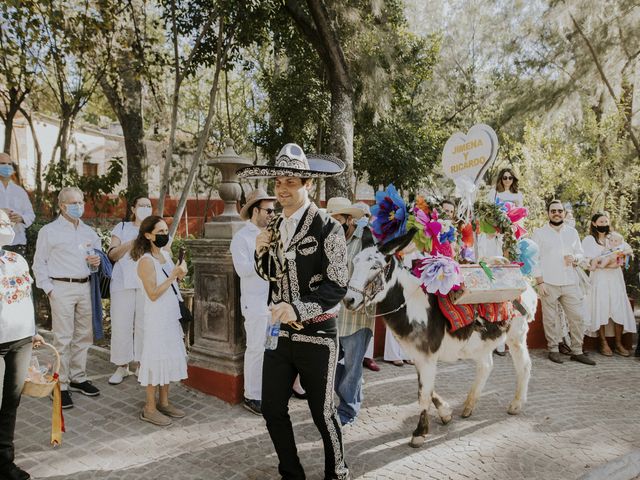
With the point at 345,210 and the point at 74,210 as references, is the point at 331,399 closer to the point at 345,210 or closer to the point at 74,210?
the point at 345,210

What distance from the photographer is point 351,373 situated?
427 cm

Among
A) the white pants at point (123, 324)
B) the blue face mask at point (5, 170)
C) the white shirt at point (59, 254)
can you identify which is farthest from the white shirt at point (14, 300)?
the blue face mask at point (5, 170)

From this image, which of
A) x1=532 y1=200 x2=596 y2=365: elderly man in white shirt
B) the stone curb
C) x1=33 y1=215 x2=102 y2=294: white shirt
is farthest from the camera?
x1=532 y1=200 x2=596 y2=365: elderly man in white shirt

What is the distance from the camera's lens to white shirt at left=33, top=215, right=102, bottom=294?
4.68m

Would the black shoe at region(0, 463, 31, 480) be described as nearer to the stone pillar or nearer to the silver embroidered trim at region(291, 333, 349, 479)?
the stone pillar

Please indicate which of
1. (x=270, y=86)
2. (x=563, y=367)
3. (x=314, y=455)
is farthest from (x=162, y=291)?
(x=270, y=86)

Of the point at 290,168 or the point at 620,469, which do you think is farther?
the point at 620,469

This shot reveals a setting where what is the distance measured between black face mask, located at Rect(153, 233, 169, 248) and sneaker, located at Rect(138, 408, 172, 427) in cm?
155

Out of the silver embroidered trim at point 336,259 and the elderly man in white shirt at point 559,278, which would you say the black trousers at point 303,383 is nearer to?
the silver embroidered trim at point 336,259

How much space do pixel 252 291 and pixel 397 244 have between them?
154 centimetres

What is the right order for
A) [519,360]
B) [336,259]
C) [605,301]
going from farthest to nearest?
[605,301] < [519,360] < [336,259]

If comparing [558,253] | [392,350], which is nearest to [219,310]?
[392,350]

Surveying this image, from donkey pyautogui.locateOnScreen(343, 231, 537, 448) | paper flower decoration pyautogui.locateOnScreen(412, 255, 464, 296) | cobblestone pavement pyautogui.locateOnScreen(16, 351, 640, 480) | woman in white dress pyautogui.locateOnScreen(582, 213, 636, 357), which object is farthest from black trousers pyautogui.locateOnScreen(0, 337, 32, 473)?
woman in white dress pyautogui.locateOnScreen(582, 213, 636, 357)

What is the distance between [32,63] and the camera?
8.68 m
